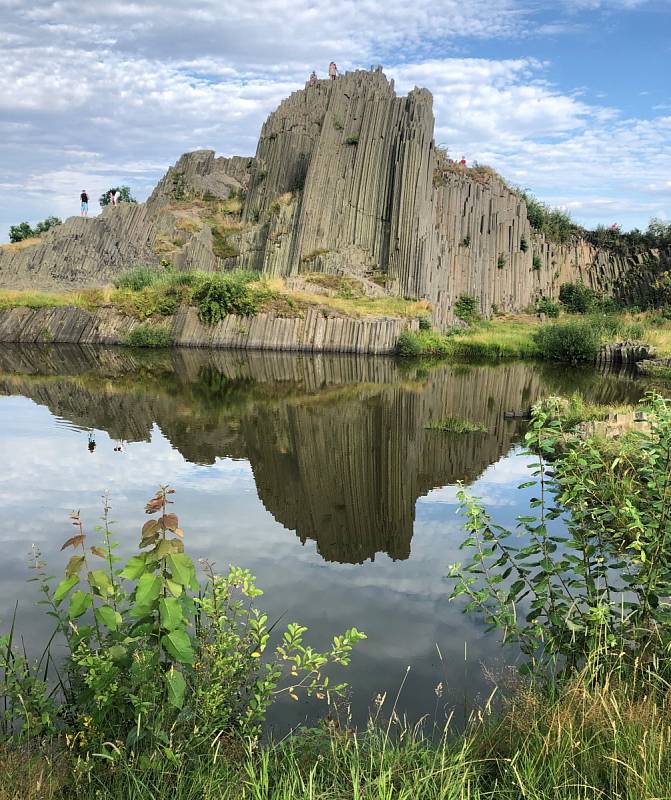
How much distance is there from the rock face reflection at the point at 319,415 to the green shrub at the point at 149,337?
3244mm

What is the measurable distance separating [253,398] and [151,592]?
1512cm

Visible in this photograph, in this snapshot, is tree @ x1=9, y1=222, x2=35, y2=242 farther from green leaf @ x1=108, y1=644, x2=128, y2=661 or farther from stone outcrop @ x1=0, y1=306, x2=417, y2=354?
green leaf @ x1=108, y1=644, x2=128, y2=661

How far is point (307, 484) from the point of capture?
447 inches

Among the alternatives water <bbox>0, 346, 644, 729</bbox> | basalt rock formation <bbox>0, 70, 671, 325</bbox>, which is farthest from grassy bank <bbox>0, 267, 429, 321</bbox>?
Answer: water <bbox>0, 346, 644, 729</bbox>

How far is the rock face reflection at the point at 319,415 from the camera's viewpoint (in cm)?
1050

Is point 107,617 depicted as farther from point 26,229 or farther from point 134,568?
point 26,229

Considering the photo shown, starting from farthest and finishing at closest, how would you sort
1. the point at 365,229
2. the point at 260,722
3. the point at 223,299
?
1. the point at 365,229
2. the point at 223,299
3. the point at 260,722

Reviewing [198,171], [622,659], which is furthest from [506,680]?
[198,171]

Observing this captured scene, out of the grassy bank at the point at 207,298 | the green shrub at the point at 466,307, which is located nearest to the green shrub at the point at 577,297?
the green shrub at the point at 466,307

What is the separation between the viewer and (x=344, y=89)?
44.6m

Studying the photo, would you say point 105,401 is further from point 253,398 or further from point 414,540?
point 414,540

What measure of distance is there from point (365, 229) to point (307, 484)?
28785 mm

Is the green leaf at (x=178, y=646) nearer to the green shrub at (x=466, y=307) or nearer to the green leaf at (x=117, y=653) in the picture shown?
the green leaf at (x=117, y=653)

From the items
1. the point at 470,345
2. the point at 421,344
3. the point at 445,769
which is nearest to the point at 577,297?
the point at 470,345
